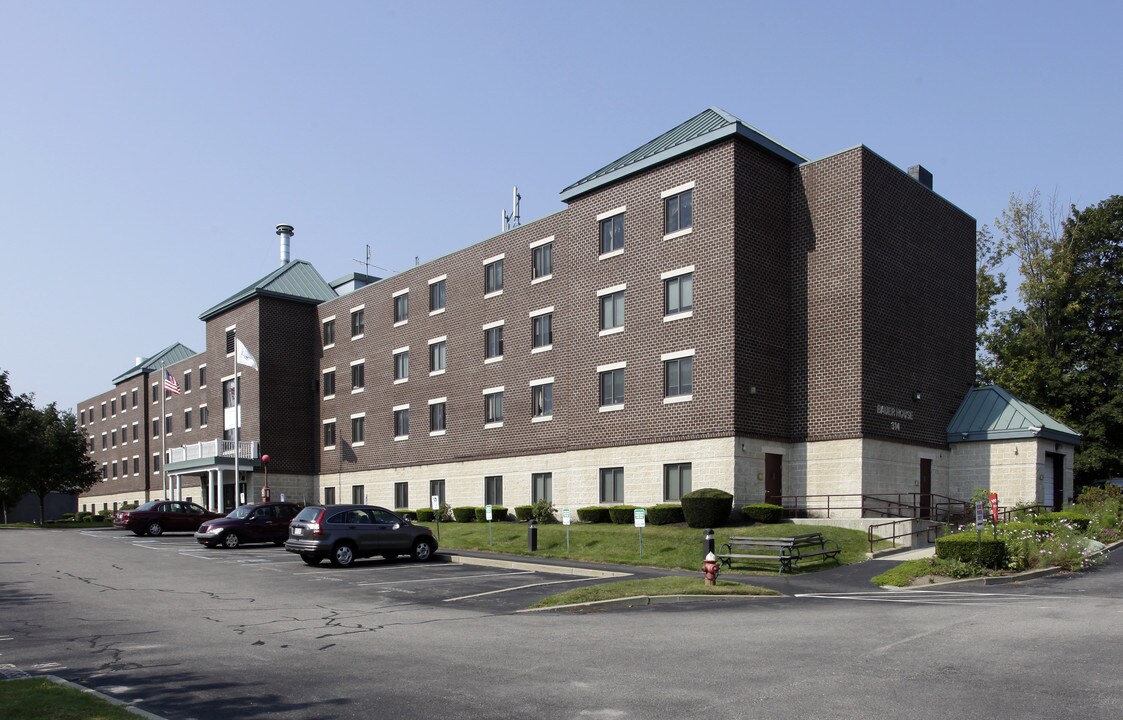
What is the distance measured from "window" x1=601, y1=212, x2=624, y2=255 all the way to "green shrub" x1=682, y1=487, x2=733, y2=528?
11.1 m

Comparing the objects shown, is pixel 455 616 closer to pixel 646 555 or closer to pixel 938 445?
pixel 646 555

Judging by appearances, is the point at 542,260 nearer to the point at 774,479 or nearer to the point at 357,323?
the point at 774,479

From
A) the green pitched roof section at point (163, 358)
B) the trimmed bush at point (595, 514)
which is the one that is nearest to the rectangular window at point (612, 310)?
the trimmed bush at point (595, 514)

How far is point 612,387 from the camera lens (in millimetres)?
36062

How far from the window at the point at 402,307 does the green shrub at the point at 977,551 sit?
33.6 metres

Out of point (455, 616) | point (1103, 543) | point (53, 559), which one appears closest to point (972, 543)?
point (1103, 543)

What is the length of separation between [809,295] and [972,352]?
1051 cm

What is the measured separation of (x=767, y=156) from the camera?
34.4m

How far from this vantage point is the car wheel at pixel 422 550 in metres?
27.5

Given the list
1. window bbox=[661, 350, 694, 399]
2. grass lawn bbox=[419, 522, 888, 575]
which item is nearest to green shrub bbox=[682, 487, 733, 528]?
grass lawn bbox=[419, 522, 888, 575]

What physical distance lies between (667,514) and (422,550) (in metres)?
8.84

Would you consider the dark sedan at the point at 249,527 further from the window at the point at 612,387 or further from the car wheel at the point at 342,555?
the window at the point at 612,387

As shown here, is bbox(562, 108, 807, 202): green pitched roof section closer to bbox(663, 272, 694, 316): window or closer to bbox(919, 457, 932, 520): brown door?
bbox(663, 272, 694, 316): window

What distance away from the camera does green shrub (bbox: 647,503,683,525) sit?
1256 inches
